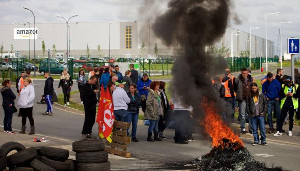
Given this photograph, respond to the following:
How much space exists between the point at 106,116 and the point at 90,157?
10.3 feet

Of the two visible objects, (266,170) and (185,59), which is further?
(185,59)

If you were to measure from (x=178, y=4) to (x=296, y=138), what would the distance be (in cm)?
717

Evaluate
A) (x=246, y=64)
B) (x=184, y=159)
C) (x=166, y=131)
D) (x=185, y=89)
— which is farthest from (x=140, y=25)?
(x=246, y=64)

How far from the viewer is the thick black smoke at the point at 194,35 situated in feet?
42.5

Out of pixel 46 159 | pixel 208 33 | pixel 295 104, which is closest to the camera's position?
pixel 46 159

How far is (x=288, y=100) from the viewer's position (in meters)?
18.5

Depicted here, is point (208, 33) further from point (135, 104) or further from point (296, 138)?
point (296, 138)

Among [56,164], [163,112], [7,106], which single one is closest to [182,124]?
[163,112]

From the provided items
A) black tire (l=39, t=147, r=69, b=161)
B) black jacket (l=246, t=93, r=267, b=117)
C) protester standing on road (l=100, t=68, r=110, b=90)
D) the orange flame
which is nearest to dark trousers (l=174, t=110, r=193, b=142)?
black jacket (l=246, t=93, r=267, b=117)

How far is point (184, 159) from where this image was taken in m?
13.7

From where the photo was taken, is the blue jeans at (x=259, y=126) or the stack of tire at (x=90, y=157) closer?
the stack of tire at (x=90, y=157)

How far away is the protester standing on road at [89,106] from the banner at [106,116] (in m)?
1.01

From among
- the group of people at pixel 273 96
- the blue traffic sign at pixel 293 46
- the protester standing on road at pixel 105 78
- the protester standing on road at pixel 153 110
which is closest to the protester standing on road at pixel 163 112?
the protester standing on road at pixel 153 110

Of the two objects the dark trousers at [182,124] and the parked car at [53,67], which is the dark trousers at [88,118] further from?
the parked car at [53,67]
